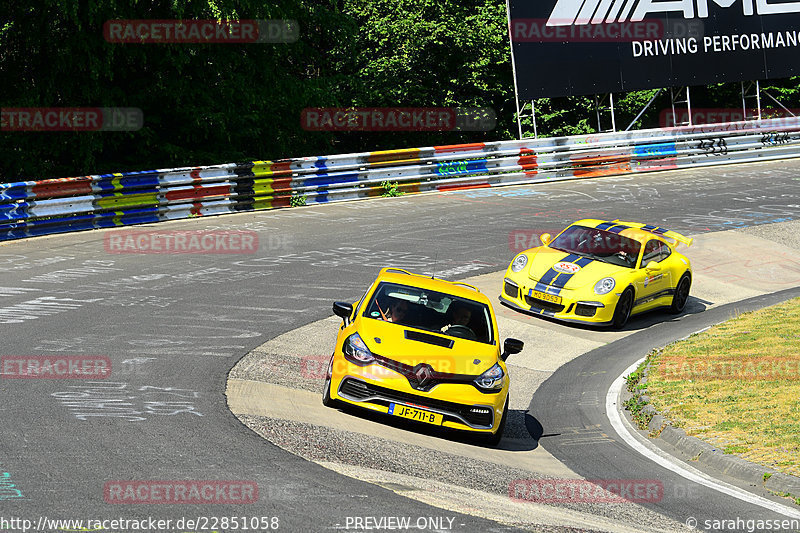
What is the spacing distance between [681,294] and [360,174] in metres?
9.91

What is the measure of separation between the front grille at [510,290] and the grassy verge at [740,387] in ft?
8.95

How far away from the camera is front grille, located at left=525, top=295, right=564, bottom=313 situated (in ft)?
50.3

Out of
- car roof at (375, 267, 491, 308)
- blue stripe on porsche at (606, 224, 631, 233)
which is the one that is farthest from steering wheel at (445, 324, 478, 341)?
blue stripe on porsche at (606, 224, 631, 233)

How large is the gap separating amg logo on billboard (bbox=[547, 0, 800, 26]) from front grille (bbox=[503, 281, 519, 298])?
15120mm

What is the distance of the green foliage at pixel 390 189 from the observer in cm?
2477

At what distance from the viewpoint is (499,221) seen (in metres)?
22.1

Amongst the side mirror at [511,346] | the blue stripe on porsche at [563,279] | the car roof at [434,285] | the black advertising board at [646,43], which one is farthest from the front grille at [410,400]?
the black advertising board at [646,43]

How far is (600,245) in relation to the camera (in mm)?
16516

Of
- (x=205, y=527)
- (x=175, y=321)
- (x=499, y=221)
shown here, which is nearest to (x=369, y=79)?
(x=499, y=221)

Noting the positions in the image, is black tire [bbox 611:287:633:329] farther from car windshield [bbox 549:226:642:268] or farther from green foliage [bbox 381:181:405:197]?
green foliage [bbox 381:181:405:197]

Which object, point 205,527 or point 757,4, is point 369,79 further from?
point 205,527

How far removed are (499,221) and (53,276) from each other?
10.4m

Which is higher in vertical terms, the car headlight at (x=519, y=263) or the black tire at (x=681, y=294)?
the car headlight at (x=519, y=263)

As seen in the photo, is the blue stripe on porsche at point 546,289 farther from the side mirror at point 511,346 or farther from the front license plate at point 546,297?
the side mirror at point 511,346
